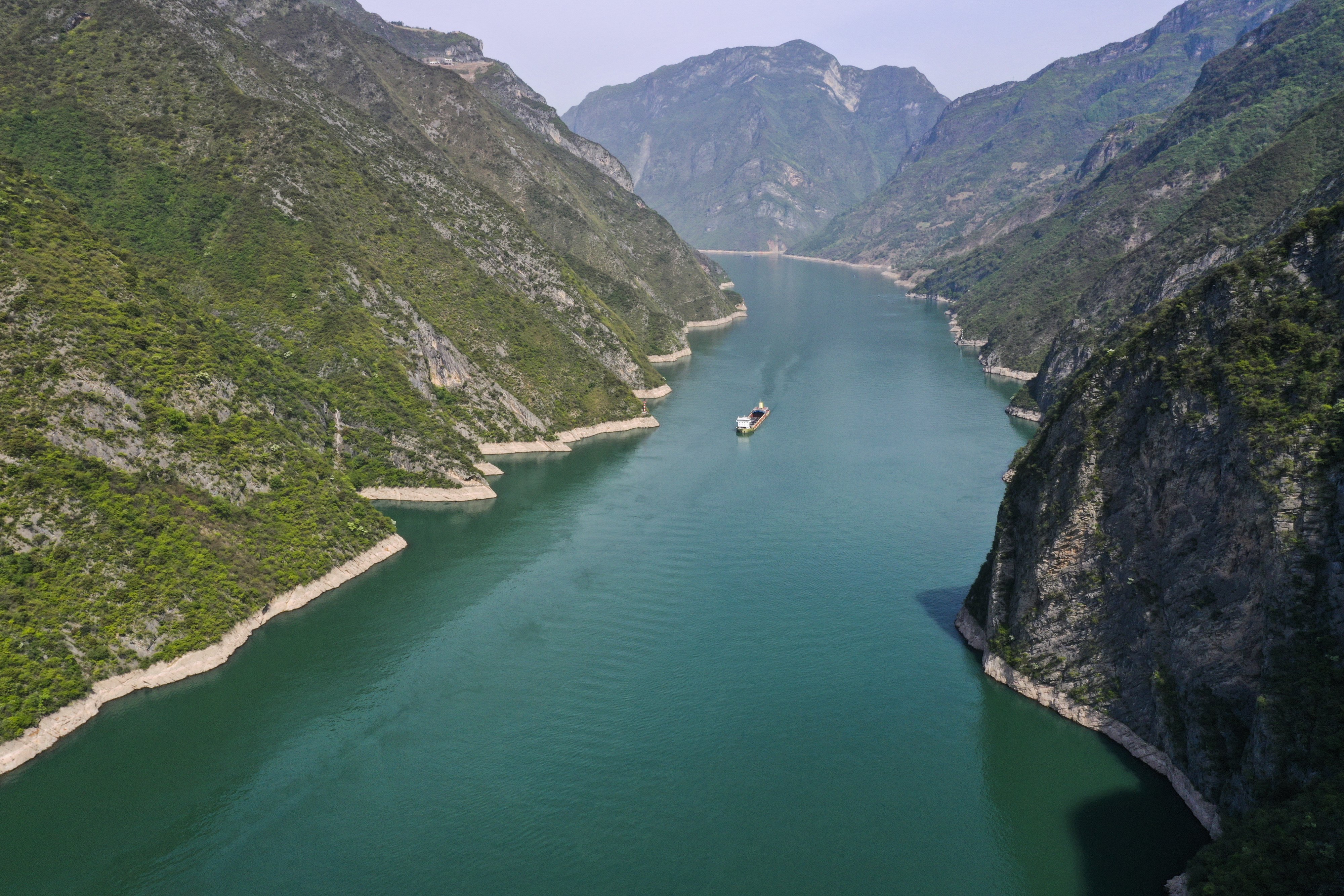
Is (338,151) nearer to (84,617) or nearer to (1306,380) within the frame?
(84,617)

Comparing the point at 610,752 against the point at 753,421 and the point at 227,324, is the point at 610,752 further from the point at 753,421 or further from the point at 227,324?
the point at 753,421

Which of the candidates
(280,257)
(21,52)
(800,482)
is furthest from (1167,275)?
(21,52)

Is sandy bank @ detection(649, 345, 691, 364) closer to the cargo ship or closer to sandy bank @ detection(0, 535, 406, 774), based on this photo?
the cargo ship

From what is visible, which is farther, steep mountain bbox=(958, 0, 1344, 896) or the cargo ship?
the cargo ship

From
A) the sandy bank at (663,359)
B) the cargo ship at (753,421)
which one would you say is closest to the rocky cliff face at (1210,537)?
the cargo ship at (753,421)

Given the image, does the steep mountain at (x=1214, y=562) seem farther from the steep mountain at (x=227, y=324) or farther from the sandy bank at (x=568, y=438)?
the sandy bank at (x=568, y=438)

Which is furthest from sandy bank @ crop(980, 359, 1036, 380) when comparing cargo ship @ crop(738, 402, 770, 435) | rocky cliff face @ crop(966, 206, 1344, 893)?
rocky cliff face @ crop(966, 206, 1344, 893)
